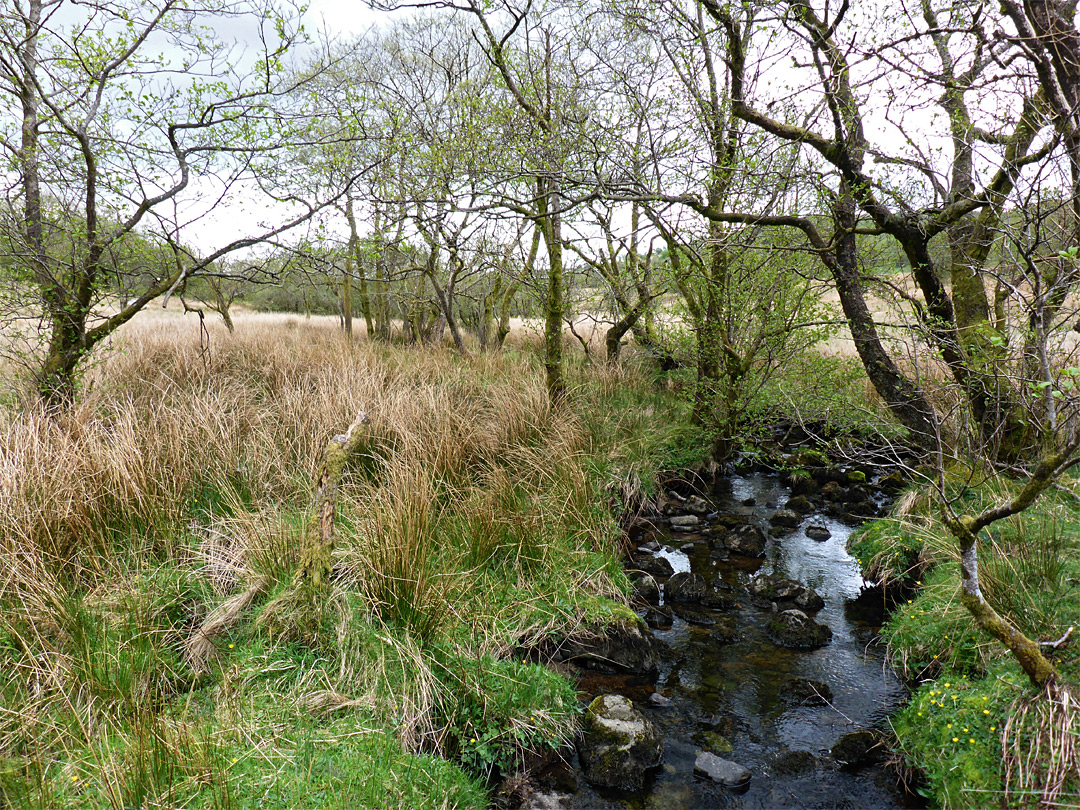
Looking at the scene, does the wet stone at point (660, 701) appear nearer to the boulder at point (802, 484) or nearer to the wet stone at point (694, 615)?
the wet stone at point (694, 615)

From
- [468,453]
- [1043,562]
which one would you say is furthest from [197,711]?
[1043,562]

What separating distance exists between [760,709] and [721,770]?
690 millimetres

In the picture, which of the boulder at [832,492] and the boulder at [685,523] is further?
the boulder at [832,492]

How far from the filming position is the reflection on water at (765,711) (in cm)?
302

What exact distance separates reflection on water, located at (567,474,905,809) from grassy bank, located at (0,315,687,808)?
58 cm

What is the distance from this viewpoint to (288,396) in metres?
6.06

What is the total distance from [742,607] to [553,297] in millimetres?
4288

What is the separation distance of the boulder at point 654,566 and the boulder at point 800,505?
8.37 feet

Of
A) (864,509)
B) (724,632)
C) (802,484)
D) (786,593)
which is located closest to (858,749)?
(724,632)

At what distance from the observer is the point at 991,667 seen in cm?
329

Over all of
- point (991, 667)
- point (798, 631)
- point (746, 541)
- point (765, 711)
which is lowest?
point (765, 711)

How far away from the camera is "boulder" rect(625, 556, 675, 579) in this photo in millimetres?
5379

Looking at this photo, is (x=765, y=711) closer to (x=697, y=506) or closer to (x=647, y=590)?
(x=647, y=590)

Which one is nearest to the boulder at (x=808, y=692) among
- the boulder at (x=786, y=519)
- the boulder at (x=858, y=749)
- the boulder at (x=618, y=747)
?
the boulder at (x=858, y=749)
